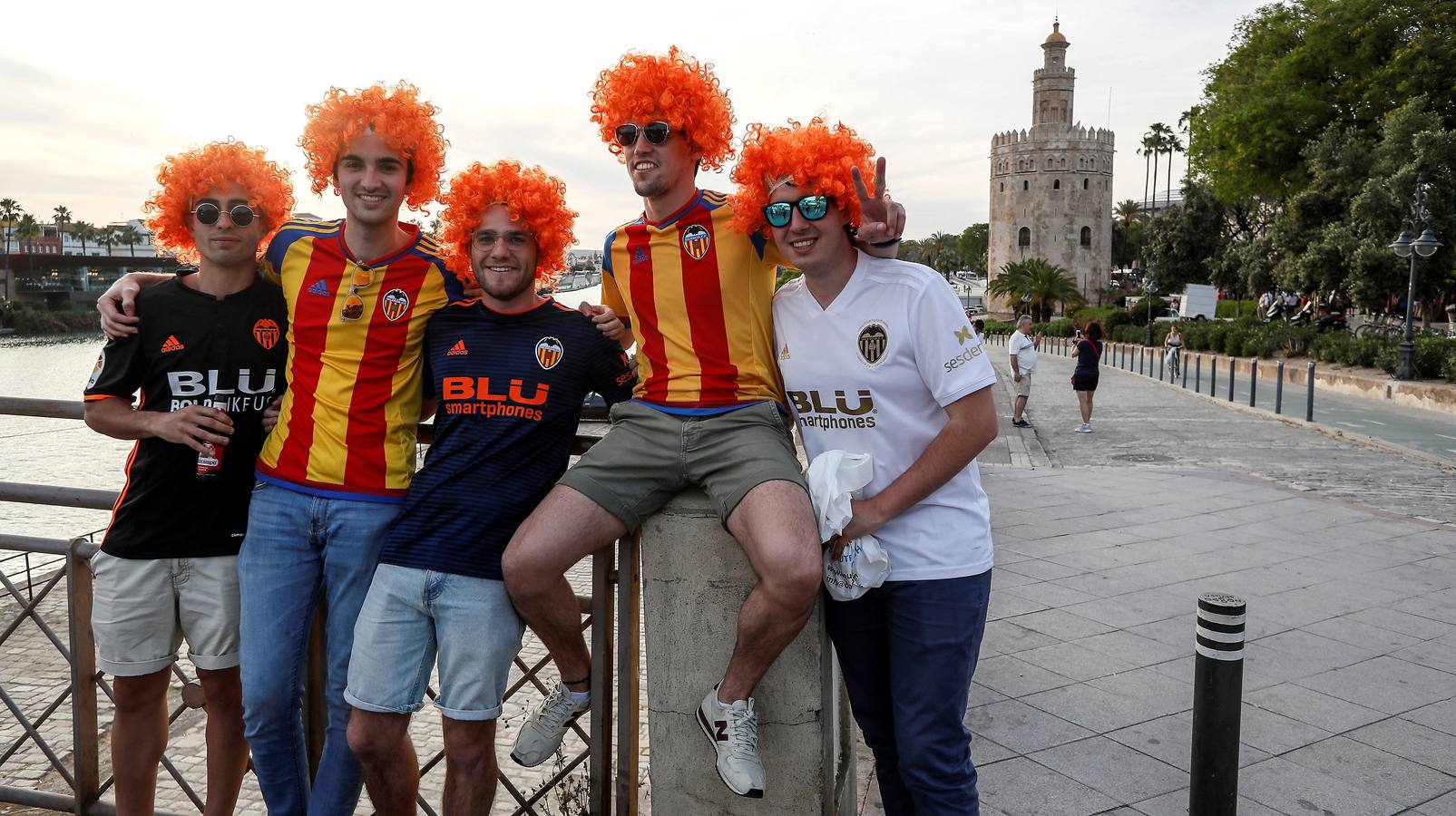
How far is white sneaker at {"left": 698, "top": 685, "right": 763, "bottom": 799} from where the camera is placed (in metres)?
2.60

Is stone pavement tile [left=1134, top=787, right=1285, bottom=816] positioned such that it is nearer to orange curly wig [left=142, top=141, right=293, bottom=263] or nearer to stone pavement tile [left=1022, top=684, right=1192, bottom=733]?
stone pavement tile [left=1022, top=684, right=1192, bottom=733]

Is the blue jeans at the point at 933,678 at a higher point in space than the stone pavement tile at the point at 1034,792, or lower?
higher

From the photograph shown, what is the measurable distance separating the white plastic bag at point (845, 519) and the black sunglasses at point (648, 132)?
1275 mm

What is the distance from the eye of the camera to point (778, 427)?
9.57 feet

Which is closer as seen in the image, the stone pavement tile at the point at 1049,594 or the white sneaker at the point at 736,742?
the white sneaker at the point at 736,742

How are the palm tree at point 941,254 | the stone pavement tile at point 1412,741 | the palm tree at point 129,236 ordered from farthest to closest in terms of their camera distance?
the palm tree at point 941,254
the palm tree at point 129,236
the stone pavement tile at point 1412,741

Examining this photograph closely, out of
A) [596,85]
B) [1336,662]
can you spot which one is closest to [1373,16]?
[1336,662]

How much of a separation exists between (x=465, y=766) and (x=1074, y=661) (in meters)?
3.65

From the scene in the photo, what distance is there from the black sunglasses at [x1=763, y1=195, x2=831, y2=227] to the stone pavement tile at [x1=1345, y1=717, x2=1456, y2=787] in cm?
348

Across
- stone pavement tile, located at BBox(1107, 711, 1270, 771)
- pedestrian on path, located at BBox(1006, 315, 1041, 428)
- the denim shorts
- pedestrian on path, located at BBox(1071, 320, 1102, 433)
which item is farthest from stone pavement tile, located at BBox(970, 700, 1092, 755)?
pedestrian on path, located at BBox(1071, 320, 1102, 433)

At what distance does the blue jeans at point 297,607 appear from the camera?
2.84 metres

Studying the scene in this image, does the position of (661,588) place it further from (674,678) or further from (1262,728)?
(1262,728)

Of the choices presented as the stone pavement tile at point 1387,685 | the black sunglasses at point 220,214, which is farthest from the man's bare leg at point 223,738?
the stone pavement tile at point 1387,685

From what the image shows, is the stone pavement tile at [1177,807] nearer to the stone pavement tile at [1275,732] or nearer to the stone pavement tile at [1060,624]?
the stone pavement tile at [1275,732]
